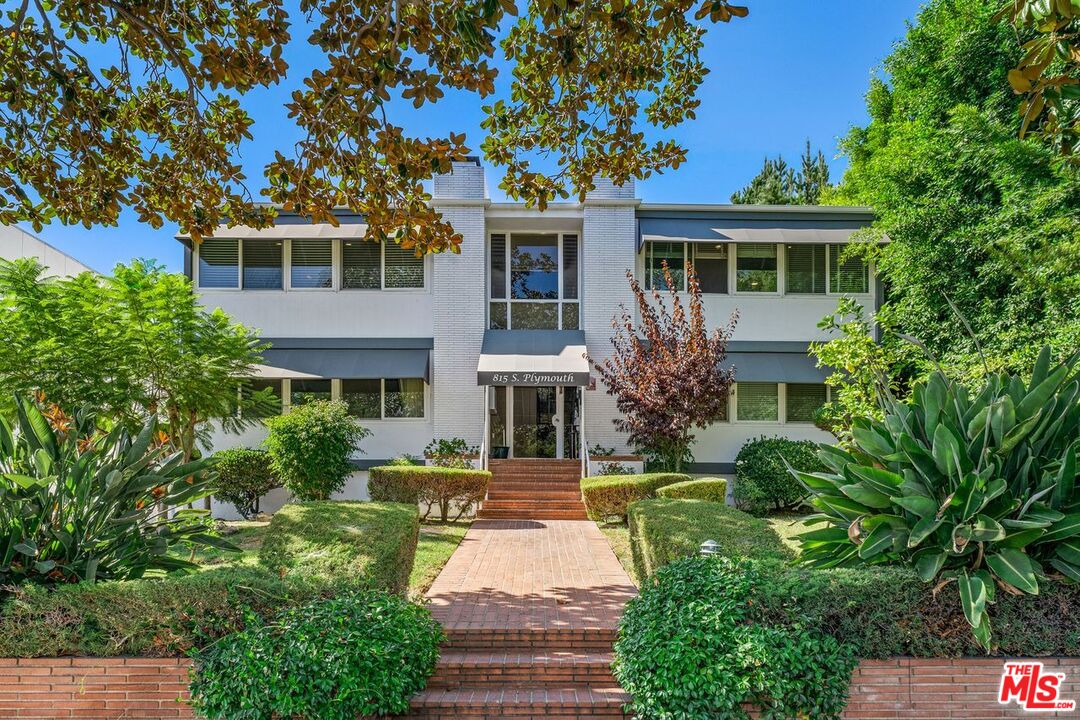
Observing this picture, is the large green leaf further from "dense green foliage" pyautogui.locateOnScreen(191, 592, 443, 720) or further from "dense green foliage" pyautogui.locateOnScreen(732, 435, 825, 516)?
"dense green foliage" pyautogui.locateOnScreen(732, 435, 825, 516)

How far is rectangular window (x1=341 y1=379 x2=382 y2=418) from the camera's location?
63.6 feet

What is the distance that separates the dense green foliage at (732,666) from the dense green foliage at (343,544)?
2598 mm

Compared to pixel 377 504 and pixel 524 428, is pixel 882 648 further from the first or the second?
pixel 524 428

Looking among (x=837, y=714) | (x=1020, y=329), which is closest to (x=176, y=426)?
(x=837, y=714)

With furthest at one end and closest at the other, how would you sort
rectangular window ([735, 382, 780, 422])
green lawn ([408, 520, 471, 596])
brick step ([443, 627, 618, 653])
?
rectangular window ([735, 382, 780, 422]), green lawn ([408, 520, 471, 596]), brick step ([443, 627, 618, 653])

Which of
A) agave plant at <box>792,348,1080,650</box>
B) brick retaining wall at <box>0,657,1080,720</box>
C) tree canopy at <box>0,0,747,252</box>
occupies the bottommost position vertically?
brick retaining wall at <box>0,657,1080,720</box>

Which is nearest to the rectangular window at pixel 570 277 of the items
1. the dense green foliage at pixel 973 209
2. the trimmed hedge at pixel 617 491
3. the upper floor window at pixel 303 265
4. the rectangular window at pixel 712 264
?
the rectangular window at pixel 712 264

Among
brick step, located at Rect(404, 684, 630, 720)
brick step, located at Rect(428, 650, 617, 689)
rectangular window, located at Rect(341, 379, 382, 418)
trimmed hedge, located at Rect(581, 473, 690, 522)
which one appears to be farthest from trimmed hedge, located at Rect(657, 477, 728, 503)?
rectangular window, located at Rect(341, 379, 382, 418)

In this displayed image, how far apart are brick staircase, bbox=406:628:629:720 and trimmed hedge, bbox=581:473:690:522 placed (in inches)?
300

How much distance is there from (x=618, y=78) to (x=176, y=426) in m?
12.2

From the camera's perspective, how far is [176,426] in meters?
14.9

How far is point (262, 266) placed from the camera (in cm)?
1953

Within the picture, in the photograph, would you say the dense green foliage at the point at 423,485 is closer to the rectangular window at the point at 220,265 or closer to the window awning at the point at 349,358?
the window awning at the point at 349,358

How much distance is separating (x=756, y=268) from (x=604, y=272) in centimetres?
452
